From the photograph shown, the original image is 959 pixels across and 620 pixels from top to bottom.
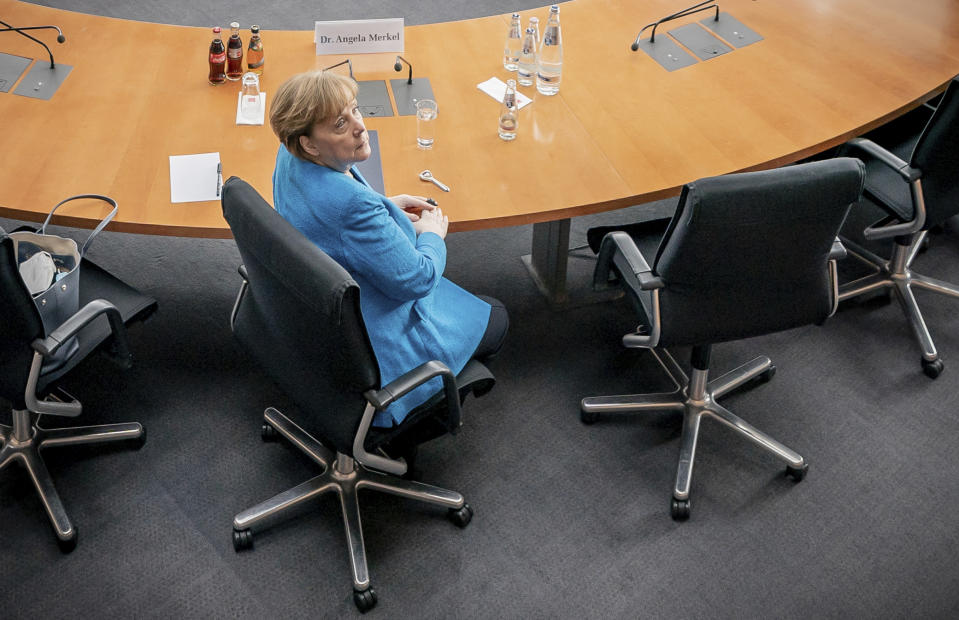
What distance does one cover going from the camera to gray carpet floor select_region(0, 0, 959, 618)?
2469mm

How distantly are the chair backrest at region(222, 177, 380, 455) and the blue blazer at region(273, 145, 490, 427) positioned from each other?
0.13 meters

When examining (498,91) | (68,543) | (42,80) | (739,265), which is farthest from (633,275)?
(42,80)

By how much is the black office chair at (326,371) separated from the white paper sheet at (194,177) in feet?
1.15

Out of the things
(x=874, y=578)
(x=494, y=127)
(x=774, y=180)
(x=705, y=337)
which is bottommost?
(x=874, y=578)

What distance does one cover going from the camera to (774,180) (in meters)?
2.08

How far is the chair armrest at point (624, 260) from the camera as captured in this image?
234cm

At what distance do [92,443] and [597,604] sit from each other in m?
1.63

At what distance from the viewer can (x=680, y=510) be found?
2.66 m

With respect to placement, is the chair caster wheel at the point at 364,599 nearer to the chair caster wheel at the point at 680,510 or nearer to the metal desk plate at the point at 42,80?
the chair caster wheel at the point at 680,510

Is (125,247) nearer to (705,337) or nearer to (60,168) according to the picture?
(60,168)

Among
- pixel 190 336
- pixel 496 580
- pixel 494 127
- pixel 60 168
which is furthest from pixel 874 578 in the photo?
pixel 60 168

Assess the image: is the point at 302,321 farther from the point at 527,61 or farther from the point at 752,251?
the point at 527,61

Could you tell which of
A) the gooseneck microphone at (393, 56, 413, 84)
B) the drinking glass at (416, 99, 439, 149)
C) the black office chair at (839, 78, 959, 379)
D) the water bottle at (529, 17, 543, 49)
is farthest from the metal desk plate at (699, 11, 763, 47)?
the drinking glass at (416, 99, 439, 149)

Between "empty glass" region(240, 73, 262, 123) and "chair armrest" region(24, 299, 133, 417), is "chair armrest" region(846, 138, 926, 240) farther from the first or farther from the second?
"chair armrest" region(24, 299, 133, 417)
